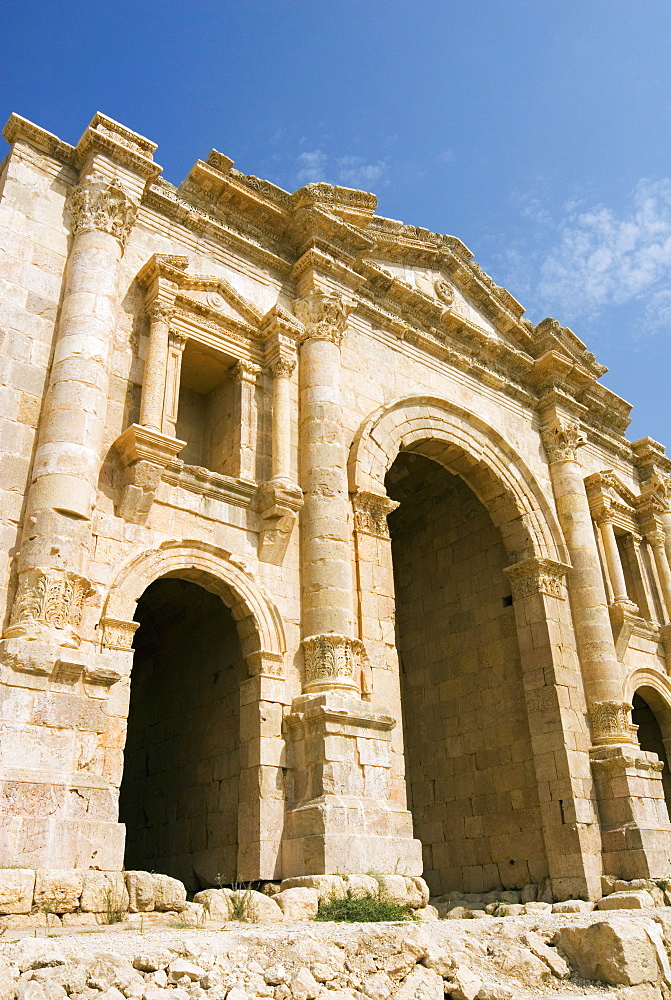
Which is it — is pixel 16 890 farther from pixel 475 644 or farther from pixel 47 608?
pixel 475 644

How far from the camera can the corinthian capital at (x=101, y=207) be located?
34.2ft

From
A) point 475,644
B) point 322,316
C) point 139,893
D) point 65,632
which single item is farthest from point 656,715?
point 65,632

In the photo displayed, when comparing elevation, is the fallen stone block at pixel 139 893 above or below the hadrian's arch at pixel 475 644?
below

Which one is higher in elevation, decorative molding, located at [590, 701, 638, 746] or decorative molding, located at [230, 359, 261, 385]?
decorative molding, located at [230, 359, 261, 385]

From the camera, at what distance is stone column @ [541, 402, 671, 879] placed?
12328 mm

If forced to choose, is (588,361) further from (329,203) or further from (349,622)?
(349,622)

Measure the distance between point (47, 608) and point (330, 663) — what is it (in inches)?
137

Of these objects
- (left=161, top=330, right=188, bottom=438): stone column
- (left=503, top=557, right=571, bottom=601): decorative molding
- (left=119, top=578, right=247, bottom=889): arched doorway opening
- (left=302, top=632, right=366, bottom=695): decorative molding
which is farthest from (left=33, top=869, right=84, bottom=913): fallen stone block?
(left=503, top=557, right=571, bottom=601): decorative molding

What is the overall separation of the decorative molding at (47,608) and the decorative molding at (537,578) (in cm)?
845

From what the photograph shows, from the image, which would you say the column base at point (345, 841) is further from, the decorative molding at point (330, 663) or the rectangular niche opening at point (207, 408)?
the rectangular niche opening at point (207, 408)

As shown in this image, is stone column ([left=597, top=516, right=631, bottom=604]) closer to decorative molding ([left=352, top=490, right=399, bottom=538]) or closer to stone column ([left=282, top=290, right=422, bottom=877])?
decorative molding ([left=352, top=490, right=399, bottom=538])

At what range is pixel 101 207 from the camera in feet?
34.4

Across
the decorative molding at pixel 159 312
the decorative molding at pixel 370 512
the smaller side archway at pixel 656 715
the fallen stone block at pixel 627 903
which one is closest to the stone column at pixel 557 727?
the fallen stone block at pixel 627 903

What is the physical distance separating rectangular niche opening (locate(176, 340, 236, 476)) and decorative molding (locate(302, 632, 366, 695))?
2732 mm
